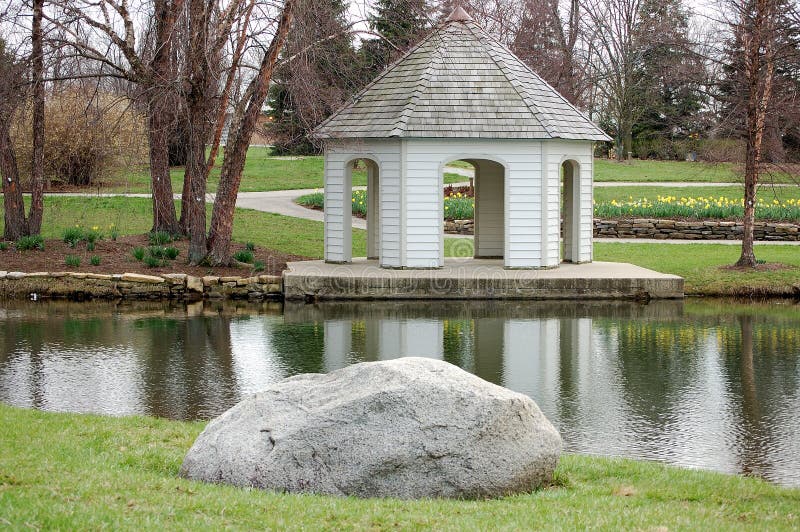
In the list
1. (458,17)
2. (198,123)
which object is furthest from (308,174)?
(198,123)

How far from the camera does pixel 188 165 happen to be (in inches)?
894

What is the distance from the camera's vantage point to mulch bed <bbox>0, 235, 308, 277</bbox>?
21.1 metres

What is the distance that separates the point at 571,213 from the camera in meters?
22.8

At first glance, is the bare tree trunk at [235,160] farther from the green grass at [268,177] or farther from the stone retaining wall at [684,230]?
the green grass at [268,177]

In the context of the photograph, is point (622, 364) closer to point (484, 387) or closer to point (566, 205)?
point (484, 387)

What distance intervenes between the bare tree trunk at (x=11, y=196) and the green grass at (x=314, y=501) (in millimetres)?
16047

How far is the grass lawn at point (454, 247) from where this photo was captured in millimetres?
20531

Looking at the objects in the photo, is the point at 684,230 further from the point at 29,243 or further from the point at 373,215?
the point at 29,243

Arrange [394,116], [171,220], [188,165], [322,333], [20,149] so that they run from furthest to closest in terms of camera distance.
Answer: [20,149], [171,220], [188,165], [394,116], [322,333]

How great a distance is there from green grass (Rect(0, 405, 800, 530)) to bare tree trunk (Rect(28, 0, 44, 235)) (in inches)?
564

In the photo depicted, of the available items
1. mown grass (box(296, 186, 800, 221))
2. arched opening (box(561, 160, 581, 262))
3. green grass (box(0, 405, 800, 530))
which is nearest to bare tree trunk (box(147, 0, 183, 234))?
mown grass (box(296, 186, 800, 221))

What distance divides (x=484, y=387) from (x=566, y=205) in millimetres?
16403

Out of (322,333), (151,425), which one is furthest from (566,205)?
(151,425)

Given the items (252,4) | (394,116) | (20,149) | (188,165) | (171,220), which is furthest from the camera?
(20,149)
